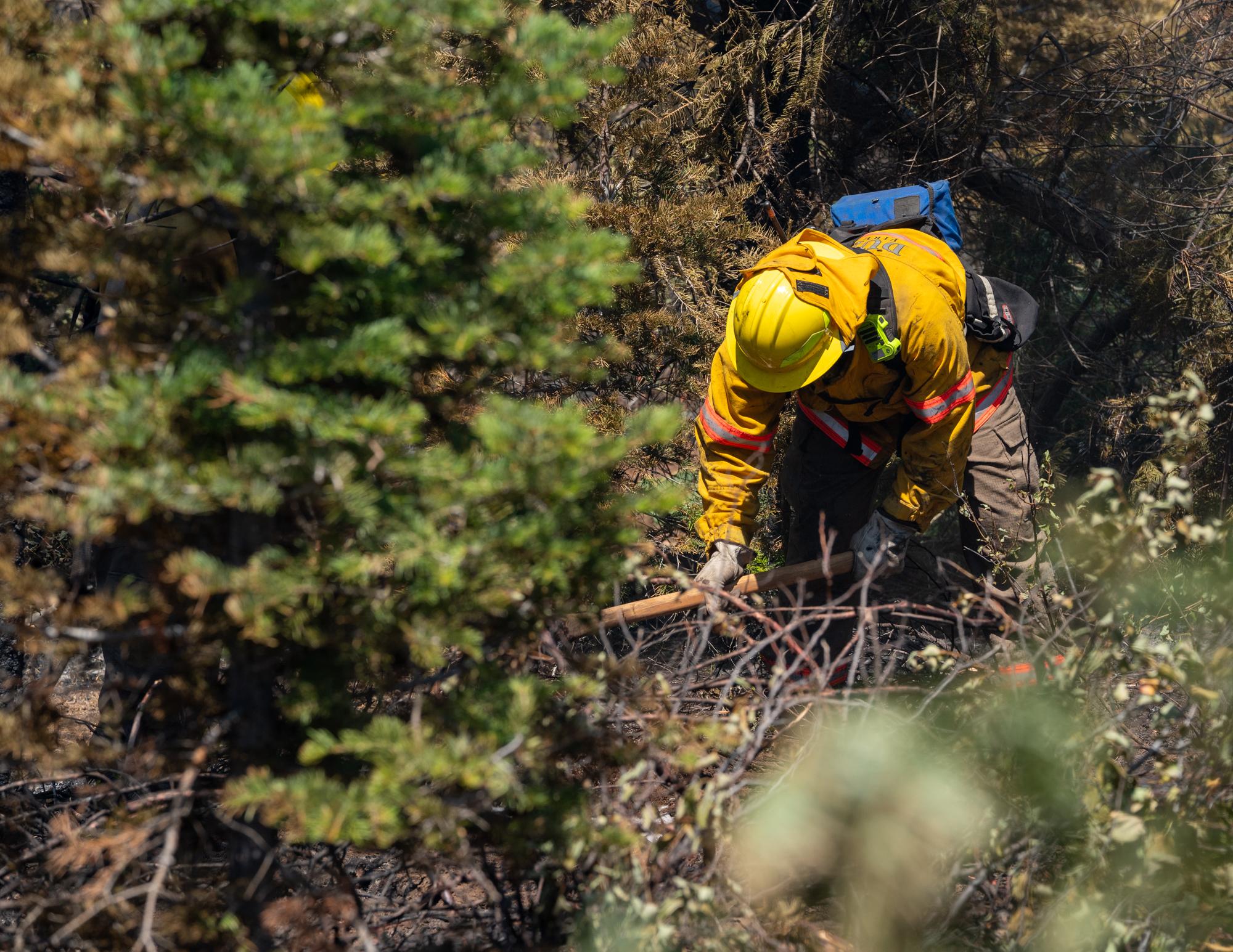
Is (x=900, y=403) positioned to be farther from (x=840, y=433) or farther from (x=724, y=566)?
(x=724, y=566)

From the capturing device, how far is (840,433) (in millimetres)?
4031

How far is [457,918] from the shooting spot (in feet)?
9.00

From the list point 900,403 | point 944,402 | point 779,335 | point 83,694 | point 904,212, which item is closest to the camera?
point 779,335

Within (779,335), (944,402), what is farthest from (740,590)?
(944,402)

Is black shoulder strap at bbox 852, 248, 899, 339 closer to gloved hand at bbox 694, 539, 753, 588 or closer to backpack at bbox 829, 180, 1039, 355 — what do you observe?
backpack at bbox 829, 180, 1039, 355

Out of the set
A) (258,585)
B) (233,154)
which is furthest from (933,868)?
(233,154)

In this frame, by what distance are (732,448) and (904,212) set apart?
1.38m

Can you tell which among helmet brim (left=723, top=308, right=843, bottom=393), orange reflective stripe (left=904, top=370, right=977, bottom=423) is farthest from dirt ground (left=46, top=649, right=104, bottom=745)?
orange reflective stripe (left=904, top=370, right=977, bottom=423)

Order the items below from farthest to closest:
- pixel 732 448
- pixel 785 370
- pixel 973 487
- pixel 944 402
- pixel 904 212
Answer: pixel 973 487, pixel 904 212, pixel 732 448, pixel 944 402, pixel 785 370

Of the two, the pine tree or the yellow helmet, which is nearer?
the pine tree

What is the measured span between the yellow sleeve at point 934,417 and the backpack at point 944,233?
282 mm

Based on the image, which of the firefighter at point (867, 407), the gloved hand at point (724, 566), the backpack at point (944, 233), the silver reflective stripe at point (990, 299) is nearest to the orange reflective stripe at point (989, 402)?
the firefighter at point (867, 407)

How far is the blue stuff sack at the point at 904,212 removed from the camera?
4070 mm

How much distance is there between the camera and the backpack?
153 inches
